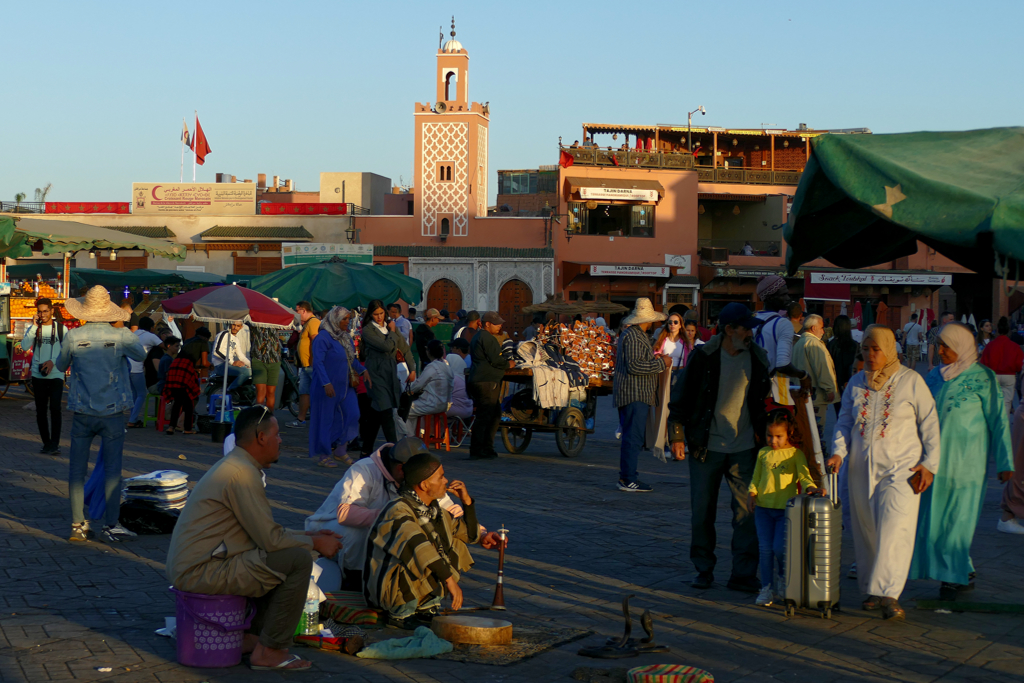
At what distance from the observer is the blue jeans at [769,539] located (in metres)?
6.33

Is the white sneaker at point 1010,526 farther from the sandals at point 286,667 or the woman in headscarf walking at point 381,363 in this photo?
the woman in headscarf walking at point 381,363

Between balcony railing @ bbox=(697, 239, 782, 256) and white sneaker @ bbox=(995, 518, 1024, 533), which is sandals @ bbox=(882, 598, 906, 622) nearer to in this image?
white sneaker @ bbox=(995, 518, 1024, 533)

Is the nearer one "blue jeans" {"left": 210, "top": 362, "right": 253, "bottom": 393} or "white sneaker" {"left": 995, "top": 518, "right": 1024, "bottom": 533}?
"white sneaker" {"left": 995, "top": 518, "right": 1024, "bottom": 533}

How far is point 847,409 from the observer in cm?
636

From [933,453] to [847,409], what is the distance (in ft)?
1.79

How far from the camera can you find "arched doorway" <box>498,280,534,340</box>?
4054 cm

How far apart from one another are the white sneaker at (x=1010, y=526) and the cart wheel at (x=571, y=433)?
17.5 feet

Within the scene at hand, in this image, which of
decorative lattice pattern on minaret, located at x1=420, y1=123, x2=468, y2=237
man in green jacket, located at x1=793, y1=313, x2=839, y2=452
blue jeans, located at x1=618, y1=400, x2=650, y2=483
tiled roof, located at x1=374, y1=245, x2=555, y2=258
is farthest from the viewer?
decorative lattice pattern on minaret, located at x1=420, y1=123, x2=468, y2=237

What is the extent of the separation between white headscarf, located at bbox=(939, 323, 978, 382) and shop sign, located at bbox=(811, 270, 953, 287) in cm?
3579

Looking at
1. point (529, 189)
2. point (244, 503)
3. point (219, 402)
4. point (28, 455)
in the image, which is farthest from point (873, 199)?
point (529, 189)

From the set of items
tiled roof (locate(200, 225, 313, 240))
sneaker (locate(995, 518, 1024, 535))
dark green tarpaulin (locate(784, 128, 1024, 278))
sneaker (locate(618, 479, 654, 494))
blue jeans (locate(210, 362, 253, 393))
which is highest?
tiled roof (locate(200, 225, 313, 240))

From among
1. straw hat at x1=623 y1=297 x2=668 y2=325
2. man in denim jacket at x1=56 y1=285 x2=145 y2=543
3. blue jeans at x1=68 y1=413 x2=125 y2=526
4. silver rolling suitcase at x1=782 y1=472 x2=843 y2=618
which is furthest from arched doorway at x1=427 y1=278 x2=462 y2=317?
silver rolling suitcase at x1=782 y1=472 x2=843 y2=618

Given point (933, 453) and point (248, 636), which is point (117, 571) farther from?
point (933, 453)

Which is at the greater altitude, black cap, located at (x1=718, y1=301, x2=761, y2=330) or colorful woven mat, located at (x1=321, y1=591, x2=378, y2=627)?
black cap, located at (x1=718, y1=301, x2=761, y2=330)
